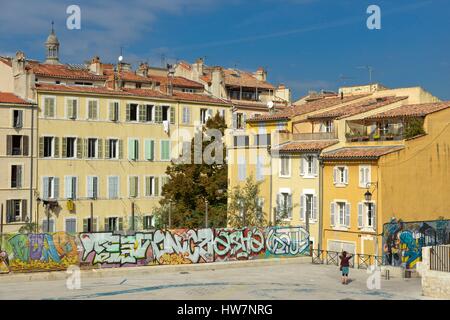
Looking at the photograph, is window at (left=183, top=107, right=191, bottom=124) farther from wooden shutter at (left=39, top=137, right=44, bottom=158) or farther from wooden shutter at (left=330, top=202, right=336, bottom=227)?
wooden shutter at (left=330, top=202, right=336, bottom=227)

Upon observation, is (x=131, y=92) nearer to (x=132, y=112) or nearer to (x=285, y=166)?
(x=132, y=112)

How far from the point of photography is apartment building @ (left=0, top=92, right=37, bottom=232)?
5644 cm

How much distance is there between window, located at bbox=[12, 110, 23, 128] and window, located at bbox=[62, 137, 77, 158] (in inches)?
151

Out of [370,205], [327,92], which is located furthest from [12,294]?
[327,92]

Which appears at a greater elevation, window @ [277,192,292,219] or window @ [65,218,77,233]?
window @ [277,192,292,219]

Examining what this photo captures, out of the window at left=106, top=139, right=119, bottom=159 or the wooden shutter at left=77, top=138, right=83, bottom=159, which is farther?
the window at left=106, top=139, right=119, bottom=159

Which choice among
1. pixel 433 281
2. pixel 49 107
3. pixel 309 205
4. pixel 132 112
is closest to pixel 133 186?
pixel 132 112

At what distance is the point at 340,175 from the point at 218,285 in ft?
56.1

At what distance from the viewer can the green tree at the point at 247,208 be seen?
52.7 metres

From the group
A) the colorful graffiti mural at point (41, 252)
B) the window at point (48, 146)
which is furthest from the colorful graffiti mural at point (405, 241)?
the window at point (48, 146)

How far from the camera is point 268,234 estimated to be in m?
41.5

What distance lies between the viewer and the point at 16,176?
57188mm

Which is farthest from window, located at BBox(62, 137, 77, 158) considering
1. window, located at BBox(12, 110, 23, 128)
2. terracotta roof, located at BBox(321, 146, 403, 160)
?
terracotta roof, located at BBox(321, 146, 403, 160)
